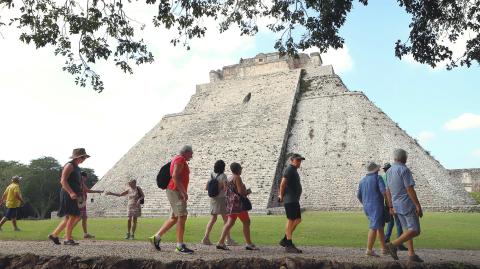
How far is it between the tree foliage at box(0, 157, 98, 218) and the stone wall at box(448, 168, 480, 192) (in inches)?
1296

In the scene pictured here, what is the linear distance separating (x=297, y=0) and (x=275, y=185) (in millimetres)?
→ 15010

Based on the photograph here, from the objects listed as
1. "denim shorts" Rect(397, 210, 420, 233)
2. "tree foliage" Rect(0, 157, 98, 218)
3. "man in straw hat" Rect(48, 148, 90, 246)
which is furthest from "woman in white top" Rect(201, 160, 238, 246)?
"tree foliage" Rect(0, 157, 98, 218)

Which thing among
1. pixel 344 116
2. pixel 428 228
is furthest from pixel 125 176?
pixel 428 228

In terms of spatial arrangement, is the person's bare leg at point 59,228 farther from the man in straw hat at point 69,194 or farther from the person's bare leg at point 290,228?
the person's bare leg at point 290,228

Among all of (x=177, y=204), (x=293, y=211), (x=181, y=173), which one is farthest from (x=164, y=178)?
(x=293, y=211)

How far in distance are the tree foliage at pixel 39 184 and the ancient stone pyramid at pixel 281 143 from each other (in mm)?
16453

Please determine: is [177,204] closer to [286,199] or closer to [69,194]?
[286,199]

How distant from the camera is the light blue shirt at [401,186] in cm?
720

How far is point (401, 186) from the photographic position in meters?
7.30

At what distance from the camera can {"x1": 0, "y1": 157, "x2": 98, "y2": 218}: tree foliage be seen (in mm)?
42906

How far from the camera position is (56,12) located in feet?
28.6

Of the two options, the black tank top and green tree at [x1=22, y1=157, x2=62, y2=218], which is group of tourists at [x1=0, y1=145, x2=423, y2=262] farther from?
green tree at [x1=22, y1=157, x2=62, y2=218]

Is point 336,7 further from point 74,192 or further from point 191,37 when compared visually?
point 74,192

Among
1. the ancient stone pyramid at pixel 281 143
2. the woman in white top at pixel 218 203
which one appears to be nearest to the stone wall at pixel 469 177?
the ancient stone pyramid at pixel 281 143
